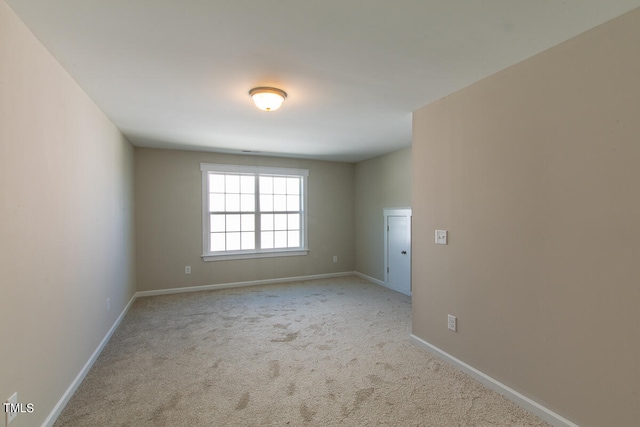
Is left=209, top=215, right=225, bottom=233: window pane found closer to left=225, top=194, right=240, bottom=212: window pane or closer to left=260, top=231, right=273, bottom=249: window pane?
left=225, top=194, right=240, bottom=212: window pane

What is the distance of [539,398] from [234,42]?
3015 millimetres

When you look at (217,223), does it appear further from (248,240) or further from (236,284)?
(236,284)

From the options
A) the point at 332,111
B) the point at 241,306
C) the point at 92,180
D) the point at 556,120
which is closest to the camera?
the point at 556,120

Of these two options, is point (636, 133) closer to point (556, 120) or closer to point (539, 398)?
point (556, 120)

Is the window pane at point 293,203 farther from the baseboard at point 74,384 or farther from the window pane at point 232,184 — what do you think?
the baseboard at point 74,384

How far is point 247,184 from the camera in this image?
5547mm

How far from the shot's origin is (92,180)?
2.75 metres

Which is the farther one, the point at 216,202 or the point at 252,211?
the point at 252,211

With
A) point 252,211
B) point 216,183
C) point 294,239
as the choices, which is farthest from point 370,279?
point 216,183

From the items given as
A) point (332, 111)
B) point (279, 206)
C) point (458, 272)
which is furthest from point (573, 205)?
point (279, 206)

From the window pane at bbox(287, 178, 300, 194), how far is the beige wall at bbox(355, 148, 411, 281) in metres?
1.24

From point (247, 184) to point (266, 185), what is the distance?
355mm

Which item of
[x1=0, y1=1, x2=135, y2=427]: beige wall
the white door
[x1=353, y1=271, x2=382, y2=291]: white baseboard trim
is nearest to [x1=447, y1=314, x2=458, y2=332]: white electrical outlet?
the white door

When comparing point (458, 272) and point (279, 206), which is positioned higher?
point (279, 206)
